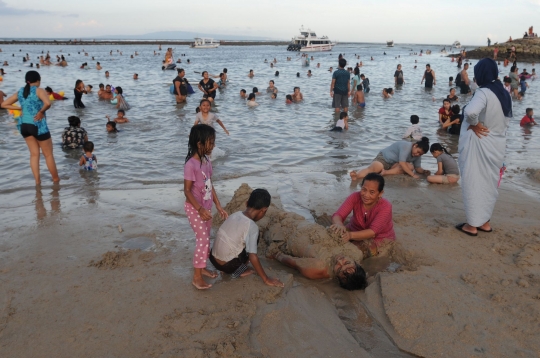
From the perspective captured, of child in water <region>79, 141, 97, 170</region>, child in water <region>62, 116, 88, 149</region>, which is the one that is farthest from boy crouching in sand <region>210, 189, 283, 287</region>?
child in water <region>62, 116, 88, 149</region>

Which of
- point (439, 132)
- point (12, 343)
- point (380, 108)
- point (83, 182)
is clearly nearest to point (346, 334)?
point (12, 343)

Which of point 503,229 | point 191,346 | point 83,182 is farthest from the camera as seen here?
point 83,182

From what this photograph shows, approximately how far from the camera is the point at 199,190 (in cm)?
386

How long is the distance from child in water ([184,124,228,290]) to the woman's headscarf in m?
3.27

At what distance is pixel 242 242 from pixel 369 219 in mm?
1560

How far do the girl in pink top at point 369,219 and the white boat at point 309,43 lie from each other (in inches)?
2907

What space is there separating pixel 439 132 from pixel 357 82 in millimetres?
6067

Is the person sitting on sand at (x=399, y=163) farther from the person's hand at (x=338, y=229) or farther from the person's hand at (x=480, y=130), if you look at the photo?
the person's hand at (x=338, y=229)

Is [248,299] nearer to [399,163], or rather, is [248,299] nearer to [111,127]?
[399,163]

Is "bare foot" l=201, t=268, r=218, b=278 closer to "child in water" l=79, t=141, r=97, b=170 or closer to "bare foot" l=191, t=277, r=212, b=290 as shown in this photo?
"bare foot" l=191, t=277, r=212, b=290

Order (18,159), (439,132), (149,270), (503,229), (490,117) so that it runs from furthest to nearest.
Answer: (439,132)
(18,159)
(503,229)
(490,117)
(149,270)

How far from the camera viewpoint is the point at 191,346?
307 centimetres

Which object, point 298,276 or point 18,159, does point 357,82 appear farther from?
point 298,276

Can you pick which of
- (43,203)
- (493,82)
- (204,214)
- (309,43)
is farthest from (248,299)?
(309,43)
